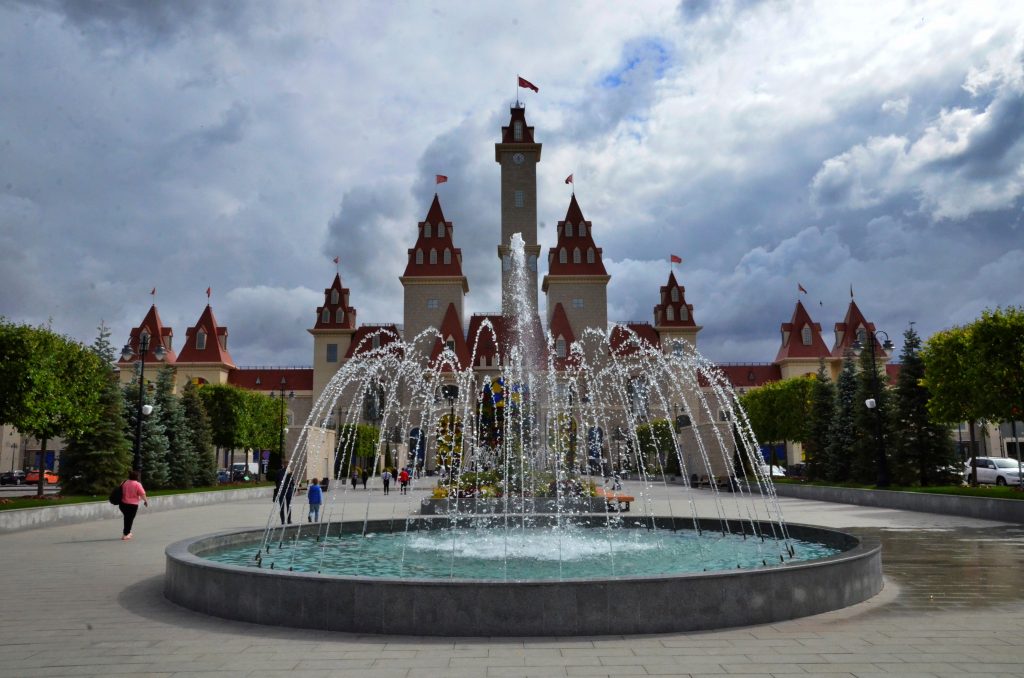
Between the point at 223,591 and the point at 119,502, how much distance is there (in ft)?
29.9

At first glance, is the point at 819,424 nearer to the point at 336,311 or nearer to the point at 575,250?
the point at 575,250

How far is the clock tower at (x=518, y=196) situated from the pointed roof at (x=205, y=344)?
32.4 metres

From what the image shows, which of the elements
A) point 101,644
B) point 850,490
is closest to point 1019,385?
point 850,490

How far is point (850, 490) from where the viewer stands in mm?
26719

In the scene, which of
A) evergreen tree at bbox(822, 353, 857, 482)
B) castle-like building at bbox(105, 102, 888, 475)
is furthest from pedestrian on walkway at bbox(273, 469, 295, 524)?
castle-like building at bbox(105, 102, 888, 475)

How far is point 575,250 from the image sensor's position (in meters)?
69.3

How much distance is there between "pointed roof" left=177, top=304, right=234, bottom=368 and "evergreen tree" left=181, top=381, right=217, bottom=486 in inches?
1656

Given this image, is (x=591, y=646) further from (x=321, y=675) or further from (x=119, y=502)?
(x=119, y=502)

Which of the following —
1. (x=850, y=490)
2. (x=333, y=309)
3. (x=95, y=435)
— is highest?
(x=333, y=309)

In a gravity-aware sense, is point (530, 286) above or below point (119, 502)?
above

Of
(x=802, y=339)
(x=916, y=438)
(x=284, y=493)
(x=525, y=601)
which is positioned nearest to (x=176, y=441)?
(x=284, y=493)

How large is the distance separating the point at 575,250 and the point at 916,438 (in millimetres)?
42291

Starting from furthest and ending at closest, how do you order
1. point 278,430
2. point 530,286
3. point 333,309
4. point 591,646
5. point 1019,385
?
point 333,309 → point 530,286 → point 278,430 → point 1019,385 → point 591,646

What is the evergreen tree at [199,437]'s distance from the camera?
35.9 meters
